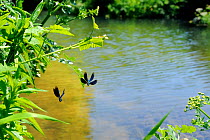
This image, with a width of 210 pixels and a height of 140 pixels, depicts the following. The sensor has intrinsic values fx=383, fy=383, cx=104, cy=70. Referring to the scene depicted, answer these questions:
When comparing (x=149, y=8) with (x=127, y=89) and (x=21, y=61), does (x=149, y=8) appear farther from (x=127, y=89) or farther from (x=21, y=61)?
(x=21, y=61)

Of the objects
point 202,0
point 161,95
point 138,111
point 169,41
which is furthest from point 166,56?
point 202,0

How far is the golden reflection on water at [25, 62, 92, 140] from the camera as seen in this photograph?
3.72m

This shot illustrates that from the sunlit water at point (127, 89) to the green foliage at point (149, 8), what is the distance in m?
8.87

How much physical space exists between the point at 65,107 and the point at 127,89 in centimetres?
117

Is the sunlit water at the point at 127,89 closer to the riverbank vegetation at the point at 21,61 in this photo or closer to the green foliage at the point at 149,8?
the riverbank vegetation at the point at 21,61

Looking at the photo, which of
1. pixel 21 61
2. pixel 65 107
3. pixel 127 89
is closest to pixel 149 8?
pixel 127 89

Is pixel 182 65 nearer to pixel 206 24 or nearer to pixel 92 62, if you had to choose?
pixel 92 62

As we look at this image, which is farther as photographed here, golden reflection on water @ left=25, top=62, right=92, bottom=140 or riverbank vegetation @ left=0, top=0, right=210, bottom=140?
golden reflection on water @ left=25, top=62, right=92, bottom=140

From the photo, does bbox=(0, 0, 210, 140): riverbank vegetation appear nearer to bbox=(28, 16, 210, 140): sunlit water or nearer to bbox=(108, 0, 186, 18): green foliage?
bbox=(28, 16, 210, 140): sunlit water

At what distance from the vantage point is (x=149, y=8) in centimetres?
1869

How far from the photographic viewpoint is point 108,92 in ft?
17.0

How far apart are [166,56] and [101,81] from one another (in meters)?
2.72

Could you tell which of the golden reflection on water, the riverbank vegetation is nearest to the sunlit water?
the golden reflection on water

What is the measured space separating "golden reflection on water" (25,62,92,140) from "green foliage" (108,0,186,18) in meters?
12.7
